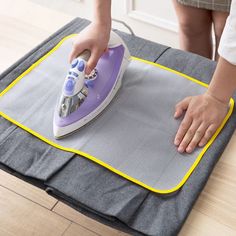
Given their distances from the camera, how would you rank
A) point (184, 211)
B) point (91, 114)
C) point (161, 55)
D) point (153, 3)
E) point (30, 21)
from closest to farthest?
point (184, 211), point (91, 114), point (161, 55), point (30, 21), point (153, 3)

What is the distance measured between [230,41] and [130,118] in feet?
0.80

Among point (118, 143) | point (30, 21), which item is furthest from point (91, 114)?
point (30, 21)

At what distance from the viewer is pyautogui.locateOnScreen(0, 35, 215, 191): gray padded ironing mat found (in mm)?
738

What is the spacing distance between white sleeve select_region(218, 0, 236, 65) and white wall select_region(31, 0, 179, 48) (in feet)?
3.32

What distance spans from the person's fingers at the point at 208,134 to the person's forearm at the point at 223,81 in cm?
5

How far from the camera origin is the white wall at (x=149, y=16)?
1.68 meters

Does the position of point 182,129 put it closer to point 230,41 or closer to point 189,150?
point 189,150

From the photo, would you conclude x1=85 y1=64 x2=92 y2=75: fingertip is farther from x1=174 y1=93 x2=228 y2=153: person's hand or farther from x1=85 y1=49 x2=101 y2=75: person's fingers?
x1=174 y1=93 x2=228 y2=153: person's hand

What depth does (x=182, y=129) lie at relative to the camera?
0.78m

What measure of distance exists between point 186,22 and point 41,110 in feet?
1.66

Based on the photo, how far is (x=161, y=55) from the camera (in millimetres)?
942

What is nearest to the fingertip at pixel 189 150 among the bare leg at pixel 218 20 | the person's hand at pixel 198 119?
the person's hand at pixel 198 119

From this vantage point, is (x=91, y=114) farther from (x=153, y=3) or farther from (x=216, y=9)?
(x=153, y=3)

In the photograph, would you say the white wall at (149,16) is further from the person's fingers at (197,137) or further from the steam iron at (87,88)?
the person's fingers at (197,137)
